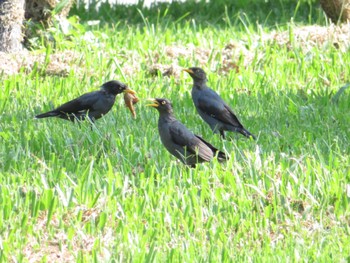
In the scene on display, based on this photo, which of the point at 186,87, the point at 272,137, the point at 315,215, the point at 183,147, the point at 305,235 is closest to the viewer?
the point at 305,235

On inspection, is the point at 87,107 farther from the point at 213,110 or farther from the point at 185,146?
the point at 185,146

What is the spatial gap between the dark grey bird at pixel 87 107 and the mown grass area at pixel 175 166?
11 centimetres

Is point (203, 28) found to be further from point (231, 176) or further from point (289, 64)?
point (231, 176)

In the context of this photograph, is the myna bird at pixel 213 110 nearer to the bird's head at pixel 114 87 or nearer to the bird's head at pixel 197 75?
the bird's head at pixel 197 75

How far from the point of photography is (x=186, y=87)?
10797mm

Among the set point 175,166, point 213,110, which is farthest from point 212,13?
point 175,166

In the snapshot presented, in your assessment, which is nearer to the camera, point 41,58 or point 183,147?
point 183,147

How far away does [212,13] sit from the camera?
1443 centimetres

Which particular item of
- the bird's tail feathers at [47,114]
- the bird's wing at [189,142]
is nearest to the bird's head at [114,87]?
the bird's tail feathers at [47,114]

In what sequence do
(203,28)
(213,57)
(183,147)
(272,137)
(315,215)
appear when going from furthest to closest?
(203,28)
(213,57)
(272,137)
(183,147)
(315,215)

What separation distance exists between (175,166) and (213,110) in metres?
1.62

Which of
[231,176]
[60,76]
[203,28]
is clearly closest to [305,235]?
[231,176]

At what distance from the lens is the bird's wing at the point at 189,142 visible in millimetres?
7752

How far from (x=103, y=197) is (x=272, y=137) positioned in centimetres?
242
